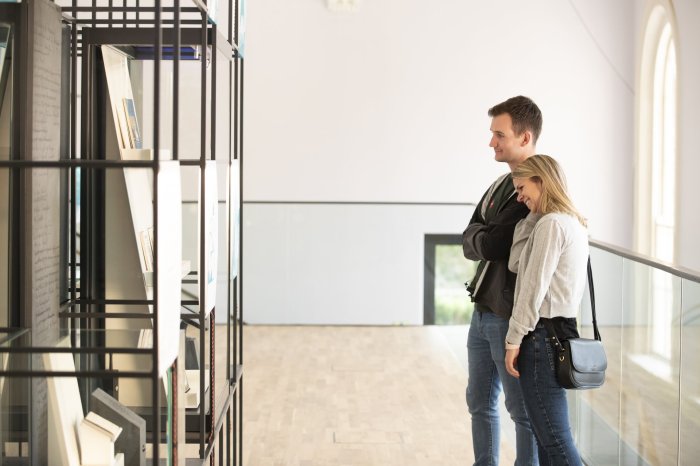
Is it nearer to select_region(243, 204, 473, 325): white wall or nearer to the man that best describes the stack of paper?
the man

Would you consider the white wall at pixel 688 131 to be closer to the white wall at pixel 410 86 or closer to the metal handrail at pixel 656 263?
the white wall at pixel 410 86

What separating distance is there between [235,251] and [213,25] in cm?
82

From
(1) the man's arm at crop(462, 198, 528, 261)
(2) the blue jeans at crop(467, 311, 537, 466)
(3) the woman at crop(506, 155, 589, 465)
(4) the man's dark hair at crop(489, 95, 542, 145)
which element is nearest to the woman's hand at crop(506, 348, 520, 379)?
(3) the woman at crop(506, 155, 589, 465)

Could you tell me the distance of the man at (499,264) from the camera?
9.21 feet

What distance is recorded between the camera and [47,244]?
2180 millimetres

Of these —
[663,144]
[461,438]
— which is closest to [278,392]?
[461,438]

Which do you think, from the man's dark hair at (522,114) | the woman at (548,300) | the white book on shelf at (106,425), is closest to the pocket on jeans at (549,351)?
the woman at (548,300)

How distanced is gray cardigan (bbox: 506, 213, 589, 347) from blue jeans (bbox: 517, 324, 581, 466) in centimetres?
5

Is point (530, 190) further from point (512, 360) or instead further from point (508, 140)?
point (512, 360)

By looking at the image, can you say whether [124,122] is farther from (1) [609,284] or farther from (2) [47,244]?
(1) [609,284]

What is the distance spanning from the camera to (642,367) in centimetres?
333

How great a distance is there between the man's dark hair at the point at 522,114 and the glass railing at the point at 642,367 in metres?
0.64

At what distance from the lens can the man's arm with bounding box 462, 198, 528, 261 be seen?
280 centimetres

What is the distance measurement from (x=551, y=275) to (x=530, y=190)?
25cm
